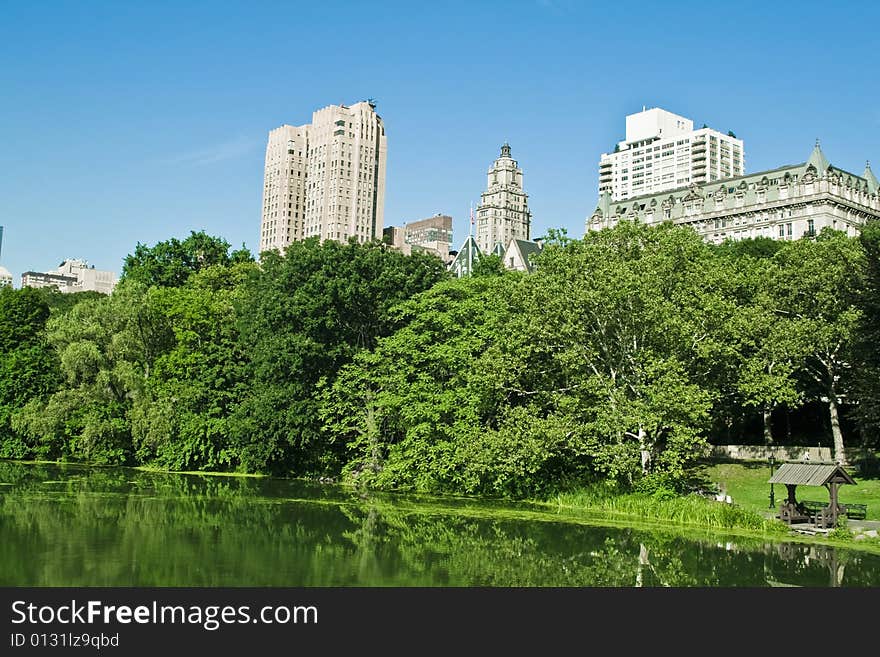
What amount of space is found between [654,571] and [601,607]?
538cm

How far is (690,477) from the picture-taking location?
47.5 m

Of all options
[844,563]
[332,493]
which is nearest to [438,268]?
[332,493]

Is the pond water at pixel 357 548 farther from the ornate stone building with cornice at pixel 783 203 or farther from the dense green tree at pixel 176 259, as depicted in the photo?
the ornate stone building with cornice at pixel 783 203

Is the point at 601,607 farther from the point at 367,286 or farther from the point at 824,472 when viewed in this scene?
the point at 367,286

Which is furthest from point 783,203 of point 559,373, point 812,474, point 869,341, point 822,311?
point 812,474

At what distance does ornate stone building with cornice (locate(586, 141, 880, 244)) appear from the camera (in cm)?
12462

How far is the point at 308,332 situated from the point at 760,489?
28737 mm

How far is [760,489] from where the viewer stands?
44438mm

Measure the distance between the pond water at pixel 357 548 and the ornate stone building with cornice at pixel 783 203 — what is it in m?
98.6

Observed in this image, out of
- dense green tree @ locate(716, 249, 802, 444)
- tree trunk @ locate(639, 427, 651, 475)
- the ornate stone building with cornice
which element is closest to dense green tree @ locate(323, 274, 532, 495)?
tree trunk @ locate(639, 427, 651, 475)

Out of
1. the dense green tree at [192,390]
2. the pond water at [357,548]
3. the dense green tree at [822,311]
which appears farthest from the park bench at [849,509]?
the dense green tree at [192,390]

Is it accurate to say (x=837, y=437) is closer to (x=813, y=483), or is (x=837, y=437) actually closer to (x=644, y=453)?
(x=644, y=453)

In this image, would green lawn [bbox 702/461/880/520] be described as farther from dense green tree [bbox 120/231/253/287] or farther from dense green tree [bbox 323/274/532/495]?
dense green tree [bbox 120/231/253/287]

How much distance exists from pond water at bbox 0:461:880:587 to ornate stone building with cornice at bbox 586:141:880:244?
98.6 metres
